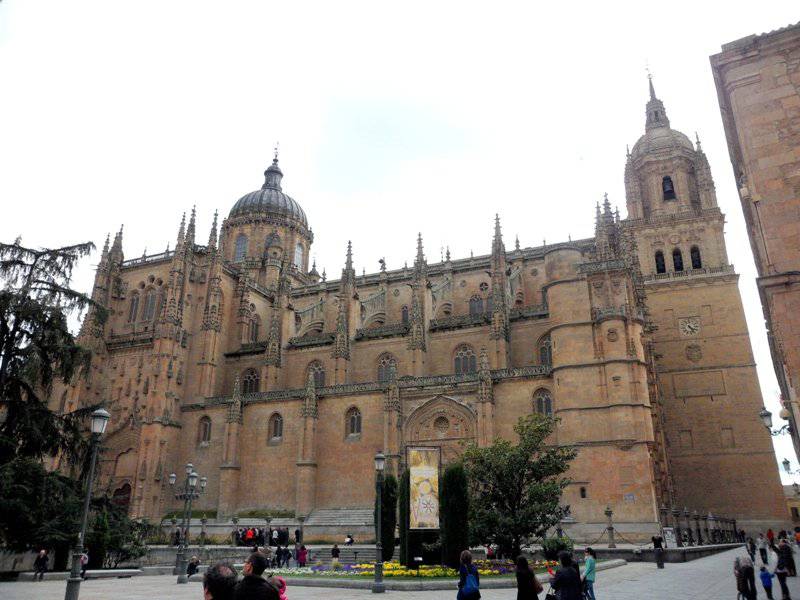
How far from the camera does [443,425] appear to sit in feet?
122

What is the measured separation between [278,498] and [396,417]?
362 inches

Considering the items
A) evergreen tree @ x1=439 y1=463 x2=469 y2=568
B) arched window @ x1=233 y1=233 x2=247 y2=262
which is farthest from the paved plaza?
arched window @ x1=233 y1=233 x2=247 y2=262

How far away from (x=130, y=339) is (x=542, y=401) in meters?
30.7

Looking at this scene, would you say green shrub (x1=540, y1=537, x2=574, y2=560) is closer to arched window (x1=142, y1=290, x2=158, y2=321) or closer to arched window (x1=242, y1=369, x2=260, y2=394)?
arched window (x1=242, y1=369, x2=260, y2=394)

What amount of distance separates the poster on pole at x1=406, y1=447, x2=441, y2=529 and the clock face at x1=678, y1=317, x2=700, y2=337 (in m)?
32.0

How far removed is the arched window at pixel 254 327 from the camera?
5159 centimetres

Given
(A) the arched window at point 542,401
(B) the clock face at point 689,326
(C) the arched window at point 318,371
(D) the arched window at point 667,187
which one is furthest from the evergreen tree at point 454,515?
(D) the arched window at point 667,187

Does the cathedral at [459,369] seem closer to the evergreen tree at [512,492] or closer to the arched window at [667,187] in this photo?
the arched window at [667,187]

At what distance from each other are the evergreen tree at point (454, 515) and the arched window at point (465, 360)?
1994 centimetres

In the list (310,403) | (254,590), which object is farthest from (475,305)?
(254,590)

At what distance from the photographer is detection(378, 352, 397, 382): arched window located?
145ft

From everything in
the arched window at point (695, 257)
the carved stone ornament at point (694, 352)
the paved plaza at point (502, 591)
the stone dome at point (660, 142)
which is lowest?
the paved plaza at point (502, 591)

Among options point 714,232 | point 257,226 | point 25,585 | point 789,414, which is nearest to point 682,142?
point 714,232

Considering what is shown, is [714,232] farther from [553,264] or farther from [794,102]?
[794,102]
